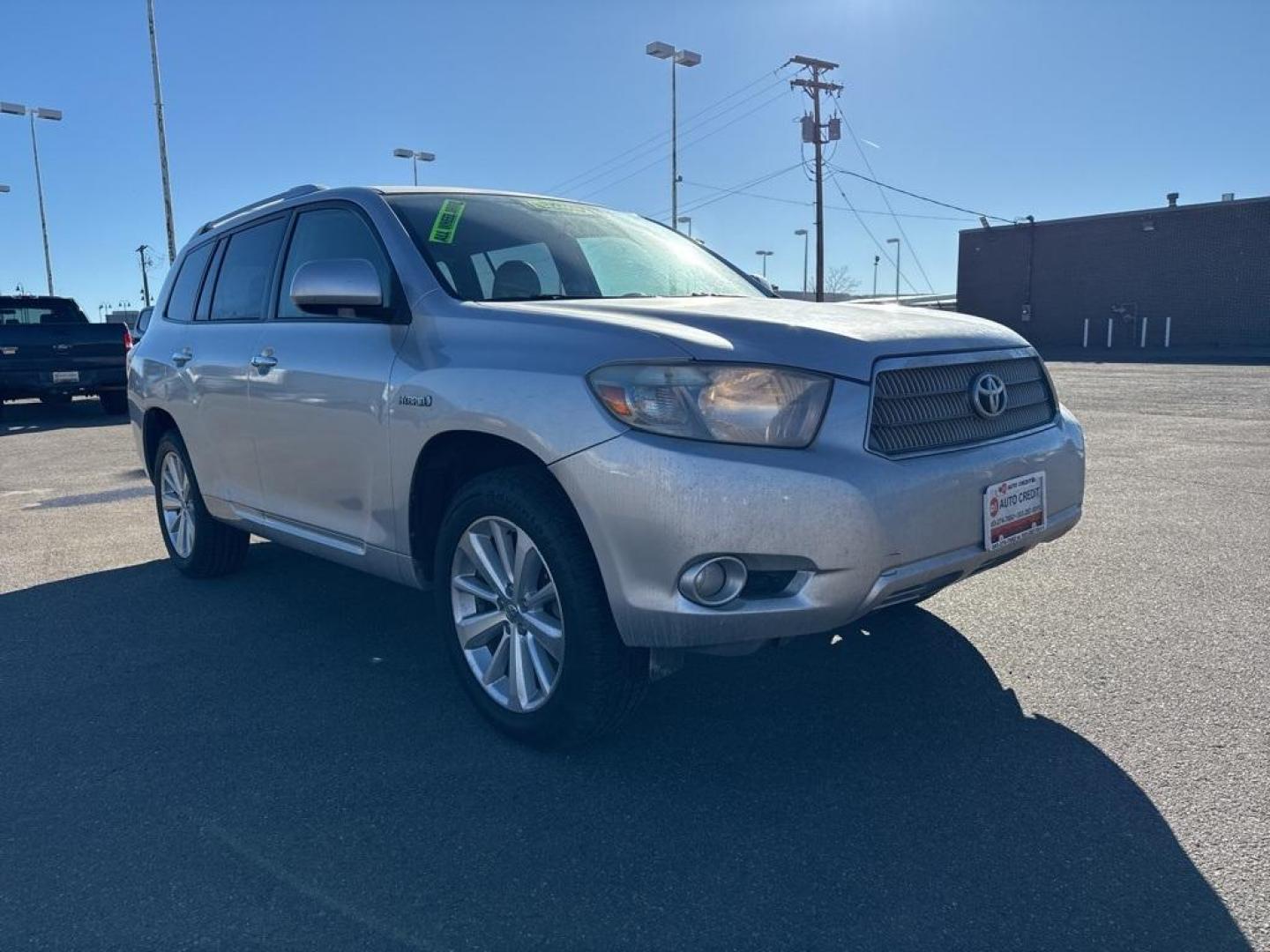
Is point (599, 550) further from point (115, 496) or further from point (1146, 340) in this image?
point (1146, 340)

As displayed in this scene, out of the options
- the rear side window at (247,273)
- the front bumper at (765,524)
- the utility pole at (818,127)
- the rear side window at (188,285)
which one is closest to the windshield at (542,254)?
the rear side window at (247,273)

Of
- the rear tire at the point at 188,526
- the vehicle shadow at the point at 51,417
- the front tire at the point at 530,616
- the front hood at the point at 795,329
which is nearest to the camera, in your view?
the front hood at the point at 795,329

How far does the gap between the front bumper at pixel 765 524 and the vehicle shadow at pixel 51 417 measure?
46.5ft

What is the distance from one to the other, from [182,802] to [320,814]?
1.44 feet

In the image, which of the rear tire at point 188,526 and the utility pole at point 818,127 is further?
the utility pole at point 818,127

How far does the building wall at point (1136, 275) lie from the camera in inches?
1517

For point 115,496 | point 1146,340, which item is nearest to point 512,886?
point 115,496

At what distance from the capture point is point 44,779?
3021mm

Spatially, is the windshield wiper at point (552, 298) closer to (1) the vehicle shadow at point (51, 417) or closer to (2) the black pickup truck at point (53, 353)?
(2) the black pickup truck at point (53, 353)

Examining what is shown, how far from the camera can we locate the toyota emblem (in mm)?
3066

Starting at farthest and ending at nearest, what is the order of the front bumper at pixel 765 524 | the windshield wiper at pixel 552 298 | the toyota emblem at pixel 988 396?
the windshield wiper at pixel 552 298, the toyota emblem at pixel 988 396, the front bumper at pixel 765 524

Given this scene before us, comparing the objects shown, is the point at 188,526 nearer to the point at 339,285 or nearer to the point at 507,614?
the point at 339,285

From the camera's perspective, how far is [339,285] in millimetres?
3455

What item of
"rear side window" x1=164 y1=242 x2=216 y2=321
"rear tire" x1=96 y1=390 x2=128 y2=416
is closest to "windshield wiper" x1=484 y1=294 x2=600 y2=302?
"rear side window" x1=164 y1=242 x2=216 y2=321
